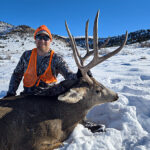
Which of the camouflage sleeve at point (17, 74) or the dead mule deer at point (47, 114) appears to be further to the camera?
the camouflage sleeve at point (17, 74)

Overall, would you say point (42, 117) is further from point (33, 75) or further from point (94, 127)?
point (33, 75)

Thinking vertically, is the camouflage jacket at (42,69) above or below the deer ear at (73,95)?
above

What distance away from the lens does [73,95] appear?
2484 mm

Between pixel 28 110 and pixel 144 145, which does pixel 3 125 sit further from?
pixel 144 145

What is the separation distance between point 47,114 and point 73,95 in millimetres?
498

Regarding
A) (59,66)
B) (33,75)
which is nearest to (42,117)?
(33,75)

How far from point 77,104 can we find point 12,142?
1.11 meters

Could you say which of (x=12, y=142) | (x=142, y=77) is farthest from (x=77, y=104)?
(x=142, y=77)

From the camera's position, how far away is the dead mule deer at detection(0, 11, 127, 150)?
7.46 ft

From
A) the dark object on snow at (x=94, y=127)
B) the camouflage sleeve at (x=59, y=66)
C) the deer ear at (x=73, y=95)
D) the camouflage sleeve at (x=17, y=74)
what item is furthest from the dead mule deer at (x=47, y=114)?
the camouflage sleeve at (x=17, y=74)

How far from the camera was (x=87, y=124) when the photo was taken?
9.86 ft

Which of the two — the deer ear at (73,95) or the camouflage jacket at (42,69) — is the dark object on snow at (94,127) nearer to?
the deer ear at (73,95)

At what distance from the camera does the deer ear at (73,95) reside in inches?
90.8

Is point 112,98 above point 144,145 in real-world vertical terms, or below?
above
